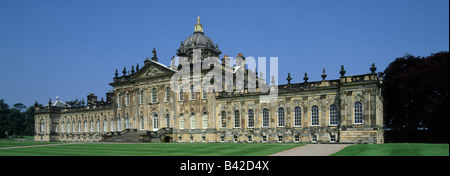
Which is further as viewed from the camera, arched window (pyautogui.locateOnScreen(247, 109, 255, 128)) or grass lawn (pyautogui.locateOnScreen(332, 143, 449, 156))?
arched window (pyautogui.locateOnScreen(247, 109, 255, 128))

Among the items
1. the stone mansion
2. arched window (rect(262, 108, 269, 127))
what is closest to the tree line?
the stone mansion

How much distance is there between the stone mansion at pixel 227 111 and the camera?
38438 mm

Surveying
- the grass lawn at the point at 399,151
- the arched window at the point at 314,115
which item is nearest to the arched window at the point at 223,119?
the arched window at the point at 314,115

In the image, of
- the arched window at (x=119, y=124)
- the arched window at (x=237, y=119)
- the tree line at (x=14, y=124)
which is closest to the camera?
the arched window at (x=237, y=119)

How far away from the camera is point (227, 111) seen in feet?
156

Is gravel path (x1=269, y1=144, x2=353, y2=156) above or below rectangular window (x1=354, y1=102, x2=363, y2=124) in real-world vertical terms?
below

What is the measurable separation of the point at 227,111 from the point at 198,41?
17187 mm

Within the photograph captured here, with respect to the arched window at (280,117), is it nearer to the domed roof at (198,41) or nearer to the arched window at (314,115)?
the arched window at (314,115)

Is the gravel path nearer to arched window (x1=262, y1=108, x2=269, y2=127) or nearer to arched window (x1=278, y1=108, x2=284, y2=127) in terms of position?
arched window (x1=278, y1=108, x2=284, y2=127)

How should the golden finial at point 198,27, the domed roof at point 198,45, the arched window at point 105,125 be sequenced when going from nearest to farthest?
the domed roof at point 198,45 → the arched window at point 105,125 → the golden finial at point 198,27

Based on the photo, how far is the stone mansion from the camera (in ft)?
126

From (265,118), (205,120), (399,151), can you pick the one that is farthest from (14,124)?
(399,151)

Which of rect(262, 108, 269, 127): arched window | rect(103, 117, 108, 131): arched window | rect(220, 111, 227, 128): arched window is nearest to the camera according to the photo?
rect(262, 108, 269, 127): arched window
